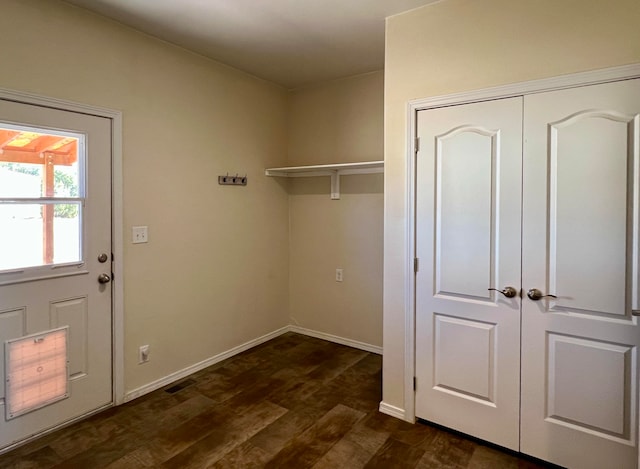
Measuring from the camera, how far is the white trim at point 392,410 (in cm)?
258

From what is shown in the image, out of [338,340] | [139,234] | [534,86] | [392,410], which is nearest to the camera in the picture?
[534,86]

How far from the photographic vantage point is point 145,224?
2.90 m

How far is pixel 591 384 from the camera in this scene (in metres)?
1.99

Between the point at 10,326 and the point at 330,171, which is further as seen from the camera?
the point at 330,171

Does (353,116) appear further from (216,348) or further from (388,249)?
(216,348)

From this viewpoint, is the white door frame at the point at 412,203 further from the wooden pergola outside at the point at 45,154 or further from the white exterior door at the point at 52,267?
the wooden pergola outside at the point at 45,154

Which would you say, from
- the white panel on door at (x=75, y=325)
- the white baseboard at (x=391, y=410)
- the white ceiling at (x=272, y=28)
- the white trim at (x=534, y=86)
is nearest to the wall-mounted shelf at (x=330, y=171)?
the white ceiling at (x=272, y=28)

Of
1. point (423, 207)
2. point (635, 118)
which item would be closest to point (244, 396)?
point (423, 207)

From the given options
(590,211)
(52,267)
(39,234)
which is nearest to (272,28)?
(39,234)

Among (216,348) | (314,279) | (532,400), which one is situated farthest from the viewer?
(314,279)

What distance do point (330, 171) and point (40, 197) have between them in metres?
2.39

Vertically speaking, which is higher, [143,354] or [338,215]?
[338,215]

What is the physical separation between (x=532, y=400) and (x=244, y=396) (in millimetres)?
1905

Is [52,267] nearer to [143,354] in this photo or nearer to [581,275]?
[143,354]
